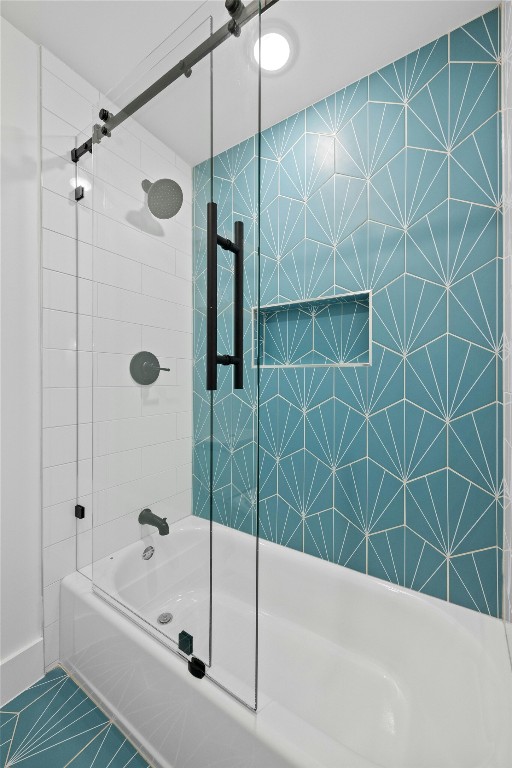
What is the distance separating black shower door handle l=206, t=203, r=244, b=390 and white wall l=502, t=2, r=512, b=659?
2.57ft

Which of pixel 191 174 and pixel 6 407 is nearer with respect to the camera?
pixel 191 174

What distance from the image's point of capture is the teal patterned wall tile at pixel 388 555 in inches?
53.0

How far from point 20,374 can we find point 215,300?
87cm

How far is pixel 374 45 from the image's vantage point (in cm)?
130

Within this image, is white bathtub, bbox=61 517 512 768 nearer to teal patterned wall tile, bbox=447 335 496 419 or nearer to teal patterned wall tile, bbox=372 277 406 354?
teal patterned wall tile, bbox=447 335 496 419

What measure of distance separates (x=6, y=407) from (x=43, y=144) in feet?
3.37

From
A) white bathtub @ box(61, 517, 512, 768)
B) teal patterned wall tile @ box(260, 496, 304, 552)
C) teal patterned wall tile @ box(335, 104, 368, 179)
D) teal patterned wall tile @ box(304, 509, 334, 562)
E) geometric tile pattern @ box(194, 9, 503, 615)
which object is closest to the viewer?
white bathtub @ box(61, 517, 512, 768)

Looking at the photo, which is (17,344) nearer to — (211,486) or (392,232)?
(211,486)

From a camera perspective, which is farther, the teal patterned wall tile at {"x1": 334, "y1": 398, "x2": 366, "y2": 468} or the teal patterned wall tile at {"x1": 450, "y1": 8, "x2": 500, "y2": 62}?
the teal patterned wall tile at {"x1": 334, "y1": 398, "x2": 366, "y2": 468}

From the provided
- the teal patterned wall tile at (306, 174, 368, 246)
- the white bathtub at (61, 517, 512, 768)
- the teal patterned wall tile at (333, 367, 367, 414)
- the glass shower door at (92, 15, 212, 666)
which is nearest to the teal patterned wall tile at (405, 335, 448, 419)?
the teal patterned wall tile at (333, 367, 367, 414)

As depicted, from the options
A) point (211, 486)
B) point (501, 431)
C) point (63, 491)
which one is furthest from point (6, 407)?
→ point (501, 431)

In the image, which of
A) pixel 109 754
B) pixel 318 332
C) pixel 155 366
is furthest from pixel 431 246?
pixel 109 754

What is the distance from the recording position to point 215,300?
904mm

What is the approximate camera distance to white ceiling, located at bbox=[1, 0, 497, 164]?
2.99 feet
